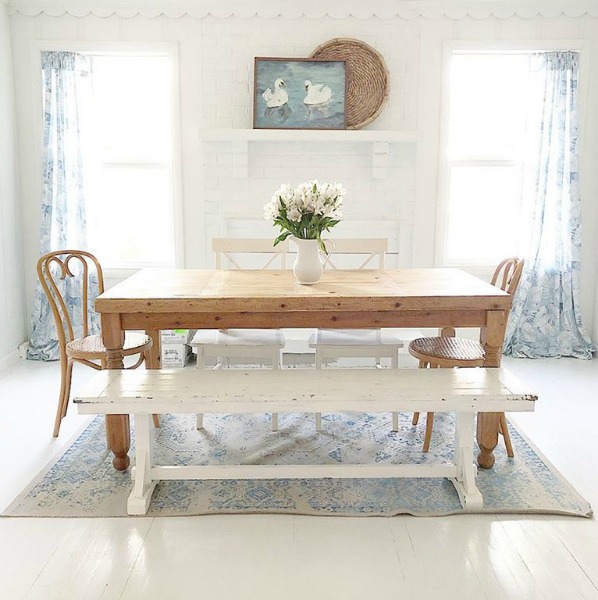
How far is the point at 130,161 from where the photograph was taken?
4691 millimetres

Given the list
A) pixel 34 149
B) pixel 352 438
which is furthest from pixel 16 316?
pixel 352 438

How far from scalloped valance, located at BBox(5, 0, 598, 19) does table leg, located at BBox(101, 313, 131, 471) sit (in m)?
2.61

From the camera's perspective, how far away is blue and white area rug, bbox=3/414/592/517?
8.14 feet

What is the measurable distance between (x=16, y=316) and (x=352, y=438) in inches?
104

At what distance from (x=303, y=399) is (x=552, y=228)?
2.98 meters

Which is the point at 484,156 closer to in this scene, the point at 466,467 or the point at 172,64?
the point at 172,64

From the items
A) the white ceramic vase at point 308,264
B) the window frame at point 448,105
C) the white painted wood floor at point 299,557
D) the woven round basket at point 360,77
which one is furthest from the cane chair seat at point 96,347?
the window frame at point 448,105

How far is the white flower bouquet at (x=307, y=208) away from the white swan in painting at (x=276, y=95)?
174 cm

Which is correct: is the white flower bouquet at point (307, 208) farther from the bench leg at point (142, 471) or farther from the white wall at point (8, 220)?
the white wall at point (8, 220)

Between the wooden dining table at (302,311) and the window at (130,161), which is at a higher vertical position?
the window at (130,161)

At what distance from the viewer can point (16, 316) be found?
455cm

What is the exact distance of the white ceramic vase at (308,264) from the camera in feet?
9.71

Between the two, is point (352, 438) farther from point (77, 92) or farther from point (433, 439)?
point (77, 92)

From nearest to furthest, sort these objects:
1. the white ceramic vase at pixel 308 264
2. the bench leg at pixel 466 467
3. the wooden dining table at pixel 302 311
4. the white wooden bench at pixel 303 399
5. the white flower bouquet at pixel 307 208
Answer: the white wooden bench at pixel 303 399 < the bench leg at pixel 466 467 < the wooden dining table at pixel 302 311 < the white flower bouquet at pixel 307 208 < the white ceramic vase at pixel 308 264
